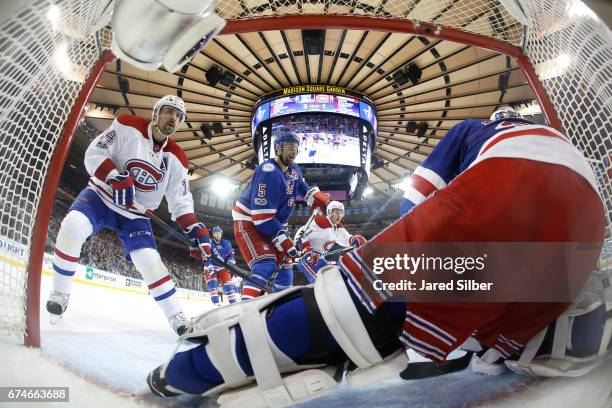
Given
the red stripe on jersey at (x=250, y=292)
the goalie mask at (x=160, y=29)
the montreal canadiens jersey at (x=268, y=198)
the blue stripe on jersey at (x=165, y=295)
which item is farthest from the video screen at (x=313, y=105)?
the goalie mask at (x=160, y=29)

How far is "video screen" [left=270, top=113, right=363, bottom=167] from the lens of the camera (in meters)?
3.43

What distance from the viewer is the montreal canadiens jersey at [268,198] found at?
5.52 feet

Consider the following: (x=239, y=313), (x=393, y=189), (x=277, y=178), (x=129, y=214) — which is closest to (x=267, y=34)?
(x=277, y=178)

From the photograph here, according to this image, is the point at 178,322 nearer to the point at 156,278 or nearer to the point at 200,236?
the point at 156,278

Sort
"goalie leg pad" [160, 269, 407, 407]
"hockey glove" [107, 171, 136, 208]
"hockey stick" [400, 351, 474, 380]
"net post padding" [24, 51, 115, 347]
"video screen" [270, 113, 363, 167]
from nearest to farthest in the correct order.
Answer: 1. "goalie leg pad" [160, 269, 407, 407]
2. "hockey stick" [400, 351, 474, 380]
3. "net post padding" [24, 51, 115, 347]
4. "hockey glove" [107, 171, 136, 208]
5. "video screen" [270, 113, 363, 167]

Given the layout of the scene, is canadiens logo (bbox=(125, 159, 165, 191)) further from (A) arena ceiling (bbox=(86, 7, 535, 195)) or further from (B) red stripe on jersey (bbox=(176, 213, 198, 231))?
(A) arena ceiling (bbox=(86, 7, 535, 195))

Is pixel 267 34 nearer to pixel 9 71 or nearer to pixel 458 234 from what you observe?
pixel 9 71

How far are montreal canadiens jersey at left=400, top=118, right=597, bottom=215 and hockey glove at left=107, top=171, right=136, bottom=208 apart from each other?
0.88 meters

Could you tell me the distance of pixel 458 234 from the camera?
385 mm

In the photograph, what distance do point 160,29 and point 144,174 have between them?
83 centimetres

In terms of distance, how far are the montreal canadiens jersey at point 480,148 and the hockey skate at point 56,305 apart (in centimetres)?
94

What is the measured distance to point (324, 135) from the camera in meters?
3.56

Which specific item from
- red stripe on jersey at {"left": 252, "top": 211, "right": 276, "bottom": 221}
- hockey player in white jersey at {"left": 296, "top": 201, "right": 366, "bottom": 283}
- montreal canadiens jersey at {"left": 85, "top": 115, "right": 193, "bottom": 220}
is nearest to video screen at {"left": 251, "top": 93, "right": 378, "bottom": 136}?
hockey player in white jersey at {"left": 296, "top": 201, "right": 366, "bottom": 283}

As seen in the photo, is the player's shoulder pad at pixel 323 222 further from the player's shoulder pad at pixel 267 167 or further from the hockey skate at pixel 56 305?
the hockey skate at pixel 56 305
